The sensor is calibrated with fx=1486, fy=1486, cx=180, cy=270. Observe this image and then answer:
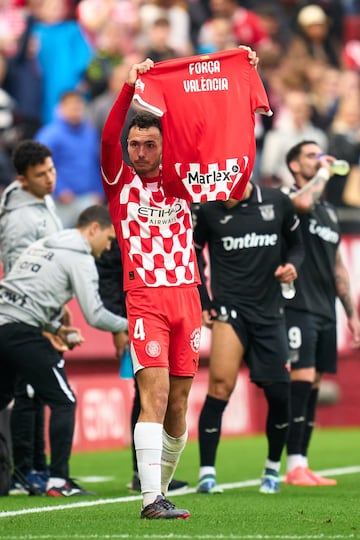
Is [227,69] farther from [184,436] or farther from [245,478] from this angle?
[245,478]

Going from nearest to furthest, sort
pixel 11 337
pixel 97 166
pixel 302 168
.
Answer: pixel 11 337
pixel 302 168
pixel 97 166

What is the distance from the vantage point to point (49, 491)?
1037 cm

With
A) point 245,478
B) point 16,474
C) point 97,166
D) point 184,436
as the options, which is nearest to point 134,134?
point 184,436

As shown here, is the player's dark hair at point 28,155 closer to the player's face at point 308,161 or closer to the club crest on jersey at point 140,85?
the player's face at point 308,161

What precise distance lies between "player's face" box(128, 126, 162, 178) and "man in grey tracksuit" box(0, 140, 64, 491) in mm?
2452

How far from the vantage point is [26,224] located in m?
11.0

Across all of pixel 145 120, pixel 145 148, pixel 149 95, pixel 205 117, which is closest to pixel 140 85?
pixel 149 95

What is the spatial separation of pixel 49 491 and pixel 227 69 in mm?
3338

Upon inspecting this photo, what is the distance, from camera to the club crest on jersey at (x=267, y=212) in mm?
10719

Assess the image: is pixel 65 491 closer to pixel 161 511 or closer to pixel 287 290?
pixel 287 290

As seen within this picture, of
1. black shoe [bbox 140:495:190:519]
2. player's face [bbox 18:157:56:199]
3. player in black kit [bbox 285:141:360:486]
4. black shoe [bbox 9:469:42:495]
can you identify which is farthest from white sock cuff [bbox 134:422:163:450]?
player in black kit [bbox 285:141:360:486]

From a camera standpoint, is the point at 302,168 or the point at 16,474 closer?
the point at 16,474

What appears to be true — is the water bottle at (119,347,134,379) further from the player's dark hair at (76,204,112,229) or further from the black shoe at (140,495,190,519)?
the black shoe at (140,495,190,519)

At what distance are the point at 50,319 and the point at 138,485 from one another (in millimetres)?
1399
